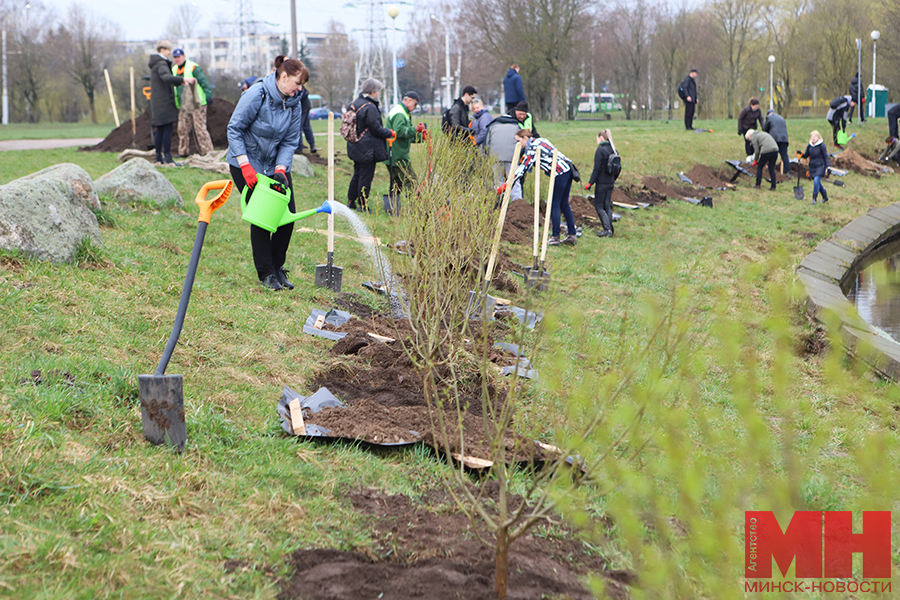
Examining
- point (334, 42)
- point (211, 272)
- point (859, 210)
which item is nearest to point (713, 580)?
point (211, 272)

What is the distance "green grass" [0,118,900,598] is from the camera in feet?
6.00

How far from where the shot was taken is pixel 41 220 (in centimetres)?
554

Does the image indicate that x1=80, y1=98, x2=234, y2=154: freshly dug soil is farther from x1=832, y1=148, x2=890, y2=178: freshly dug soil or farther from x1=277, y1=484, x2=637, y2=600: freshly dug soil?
x1=832, y1=148, x2=890, y2=178: freshly dug soil

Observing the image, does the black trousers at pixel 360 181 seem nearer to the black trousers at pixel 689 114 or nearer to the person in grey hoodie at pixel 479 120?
the person in grey hoodie at pixel 479 120

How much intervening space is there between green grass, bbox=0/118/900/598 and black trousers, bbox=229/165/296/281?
222 millimetres

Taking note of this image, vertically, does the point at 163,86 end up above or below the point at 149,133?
above

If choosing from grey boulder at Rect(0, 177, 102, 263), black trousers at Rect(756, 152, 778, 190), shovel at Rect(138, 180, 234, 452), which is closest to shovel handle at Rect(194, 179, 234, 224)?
shovel at Rect(138, 180, 234, 452)

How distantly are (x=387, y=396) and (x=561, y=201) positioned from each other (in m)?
6.34

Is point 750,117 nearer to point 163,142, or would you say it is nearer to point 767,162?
point 767,162

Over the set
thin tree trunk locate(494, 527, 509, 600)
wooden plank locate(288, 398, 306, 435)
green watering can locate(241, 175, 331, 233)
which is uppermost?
green watering can locate(241, 175, 331, 233)

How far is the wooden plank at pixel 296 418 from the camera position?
11.9 feet

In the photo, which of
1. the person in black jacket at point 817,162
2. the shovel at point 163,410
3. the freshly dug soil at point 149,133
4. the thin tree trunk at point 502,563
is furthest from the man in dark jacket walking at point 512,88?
the thin tree trunk at point 502,563

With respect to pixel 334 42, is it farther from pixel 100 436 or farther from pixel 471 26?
pixel 100 436

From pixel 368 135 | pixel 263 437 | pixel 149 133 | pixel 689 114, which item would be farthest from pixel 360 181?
pixel 689 114
